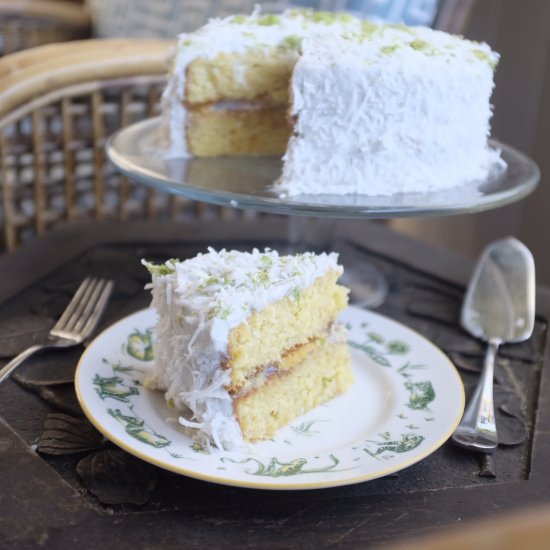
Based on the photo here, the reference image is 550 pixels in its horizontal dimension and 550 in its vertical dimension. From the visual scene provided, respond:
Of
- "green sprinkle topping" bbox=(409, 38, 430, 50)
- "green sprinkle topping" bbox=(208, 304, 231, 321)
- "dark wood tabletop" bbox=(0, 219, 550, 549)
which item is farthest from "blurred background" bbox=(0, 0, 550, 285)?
"green sprinkle topping" bbox=(208, 304, 231, 321)

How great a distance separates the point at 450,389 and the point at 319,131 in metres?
0.40

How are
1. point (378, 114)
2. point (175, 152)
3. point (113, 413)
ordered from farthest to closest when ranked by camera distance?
point (175, 152)
point (378, 114)
point (113, 413)

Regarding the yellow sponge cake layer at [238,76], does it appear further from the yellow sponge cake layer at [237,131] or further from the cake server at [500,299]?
the cake server at [500,299]

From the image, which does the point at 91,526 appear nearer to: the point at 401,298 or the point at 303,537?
the point at 303,537

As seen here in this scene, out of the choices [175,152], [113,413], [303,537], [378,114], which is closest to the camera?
[303,537]

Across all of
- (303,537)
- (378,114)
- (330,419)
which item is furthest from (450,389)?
(378,114)

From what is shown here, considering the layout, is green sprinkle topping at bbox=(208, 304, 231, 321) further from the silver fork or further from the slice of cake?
the silver fork

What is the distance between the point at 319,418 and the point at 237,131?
623 mm

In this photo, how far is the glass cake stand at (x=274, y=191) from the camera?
103 centimetres

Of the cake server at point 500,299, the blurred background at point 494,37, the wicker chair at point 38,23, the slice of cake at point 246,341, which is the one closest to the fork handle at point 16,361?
the slice of cake at point 246,341

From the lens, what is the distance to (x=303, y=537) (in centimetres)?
73

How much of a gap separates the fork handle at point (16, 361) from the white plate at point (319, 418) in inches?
3.6

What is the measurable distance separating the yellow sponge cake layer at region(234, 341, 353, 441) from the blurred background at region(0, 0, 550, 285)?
982 millimetres

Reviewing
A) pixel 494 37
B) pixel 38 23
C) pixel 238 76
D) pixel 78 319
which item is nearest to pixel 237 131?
pixel 238 76
